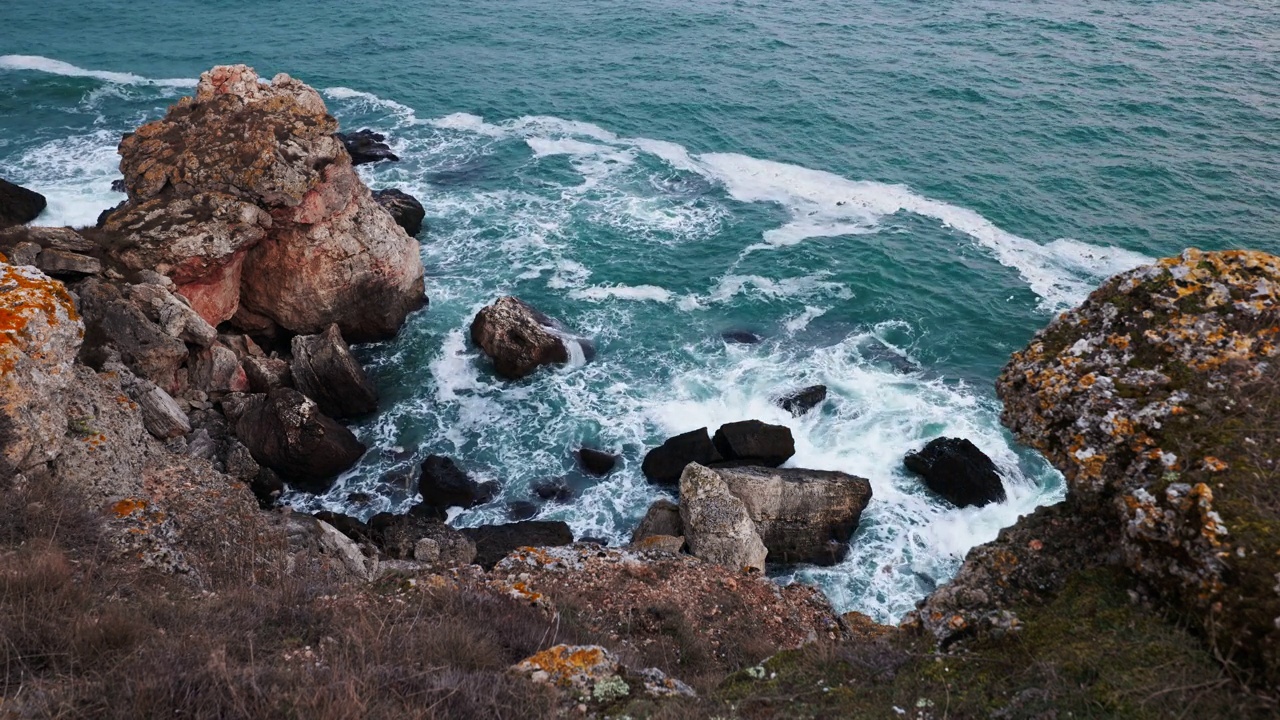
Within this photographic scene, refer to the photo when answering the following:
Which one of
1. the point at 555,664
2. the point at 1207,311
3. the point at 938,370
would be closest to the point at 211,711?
the point at 555,664

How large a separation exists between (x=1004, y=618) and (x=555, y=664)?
4428mm

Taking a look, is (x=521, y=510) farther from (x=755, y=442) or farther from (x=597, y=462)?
(x=755, y=442)

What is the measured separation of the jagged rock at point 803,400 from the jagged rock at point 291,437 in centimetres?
1228

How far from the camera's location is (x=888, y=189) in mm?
34406

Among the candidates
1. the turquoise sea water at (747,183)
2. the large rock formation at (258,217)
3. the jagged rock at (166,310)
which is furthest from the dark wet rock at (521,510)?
the jagged rock at (166,310)

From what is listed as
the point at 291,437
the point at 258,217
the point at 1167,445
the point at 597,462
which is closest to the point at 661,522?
the point at 597,462

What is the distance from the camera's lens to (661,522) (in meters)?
18.4

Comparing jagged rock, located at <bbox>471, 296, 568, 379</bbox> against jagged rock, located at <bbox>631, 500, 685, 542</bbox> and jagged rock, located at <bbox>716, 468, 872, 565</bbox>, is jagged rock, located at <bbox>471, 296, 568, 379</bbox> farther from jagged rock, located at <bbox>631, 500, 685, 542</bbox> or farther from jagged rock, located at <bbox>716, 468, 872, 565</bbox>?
jagged rock, located at <bbox>716, 468, 872, 565</bbox>

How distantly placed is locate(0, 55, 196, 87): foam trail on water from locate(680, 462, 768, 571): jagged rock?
42.4 meters

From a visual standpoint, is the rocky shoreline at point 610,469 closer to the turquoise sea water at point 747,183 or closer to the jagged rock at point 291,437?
the jagged rock at point 291,437

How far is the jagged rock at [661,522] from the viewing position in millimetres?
18141

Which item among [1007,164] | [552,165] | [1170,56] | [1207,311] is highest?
A: [1170,56]

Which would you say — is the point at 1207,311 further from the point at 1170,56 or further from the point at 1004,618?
the point at 1170,56

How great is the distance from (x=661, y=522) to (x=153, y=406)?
1165 centimetres
